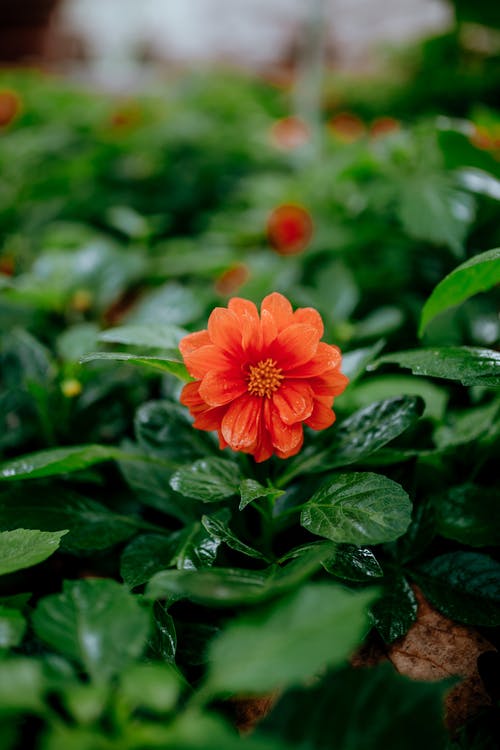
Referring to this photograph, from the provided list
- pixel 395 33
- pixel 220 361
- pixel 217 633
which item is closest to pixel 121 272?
pixel 220 361

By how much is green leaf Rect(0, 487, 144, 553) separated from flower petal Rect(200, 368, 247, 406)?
330mm

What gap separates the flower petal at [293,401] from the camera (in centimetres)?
75

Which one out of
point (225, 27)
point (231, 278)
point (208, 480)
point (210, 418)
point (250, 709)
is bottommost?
point (250, 709)

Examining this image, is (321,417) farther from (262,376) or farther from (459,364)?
(459,364)

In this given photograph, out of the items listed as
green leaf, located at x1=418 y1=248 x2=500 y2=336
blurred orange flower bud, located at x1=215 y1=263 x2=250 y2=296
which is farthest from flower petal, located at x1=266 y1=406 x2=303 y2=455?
blurred orange flower bud, located at x1=215 y1=263 x2=250 y2=296

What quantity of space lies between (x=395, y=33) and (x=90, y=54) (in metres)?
3.51

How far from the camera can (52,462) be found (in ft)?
2.70

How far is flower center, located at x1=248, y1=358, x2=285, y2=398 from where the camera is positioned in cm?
79

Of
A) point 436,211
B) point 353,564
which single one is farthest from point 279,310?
point 436,211

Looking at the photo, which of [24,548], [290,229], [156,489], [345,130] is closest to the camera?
[24,548]

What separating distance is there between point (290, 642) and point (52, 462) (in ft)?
1.60

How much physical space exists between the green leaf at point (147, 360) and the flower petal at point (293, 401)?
0.15 m

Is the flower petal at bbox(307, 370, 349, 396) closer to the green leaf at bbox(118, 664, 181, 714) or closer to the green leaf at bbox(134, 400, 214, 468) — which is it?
the green leaf at bbox(134, 400, 214, 468)

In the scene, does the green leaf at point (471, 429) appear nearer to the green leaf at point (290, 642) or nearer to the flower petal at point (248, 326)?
the flower petal at point (248, 326)
